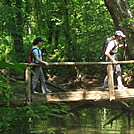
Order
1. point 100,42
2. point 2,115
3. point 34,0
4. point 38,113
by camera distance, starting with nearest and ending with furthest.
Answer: point 2,115, point 38,113, point 100,42, point 34,0

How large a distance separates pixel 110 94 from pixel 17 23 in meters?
8.69

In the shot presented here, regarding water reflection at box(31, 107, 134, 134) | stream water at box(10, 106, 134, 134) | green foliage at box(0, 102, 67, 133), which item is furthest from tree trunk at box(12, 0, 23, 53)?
green foliage at box(0, 102, 67, 133)

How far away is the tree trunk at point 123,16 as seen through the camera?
10526 millimetres

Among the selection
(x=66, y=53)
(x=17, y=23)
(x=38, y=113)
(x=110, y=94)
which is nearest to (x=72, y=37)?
(x=66, y=53)

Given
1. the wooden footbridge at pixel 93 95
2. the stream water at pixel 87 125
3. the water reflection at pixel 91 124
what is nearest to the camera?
the stream water at pixel 87 125

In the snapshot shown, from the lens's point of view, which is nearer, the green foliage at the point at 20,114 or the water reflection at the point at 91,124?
the green foliage at the point at 20,114

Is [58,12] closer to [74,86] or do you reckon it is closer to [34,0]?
[34,0]

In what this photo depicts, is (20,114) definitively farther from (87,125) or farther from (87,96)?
(87,96)

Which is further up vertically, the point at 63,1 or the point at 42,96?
the point at 63,1

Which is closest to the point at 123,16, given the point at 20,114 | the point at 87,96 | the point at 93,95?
the point at 93,95

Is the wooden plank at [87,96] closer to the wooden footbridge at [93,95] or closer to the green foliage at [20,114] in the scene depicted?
the wooden footbridge at [93,95]

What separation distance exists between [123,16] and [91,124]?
14.6 ft

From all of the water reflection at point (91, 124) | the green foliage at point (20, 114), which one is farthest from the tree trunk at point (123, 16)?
the green foliage at point (20, 114)

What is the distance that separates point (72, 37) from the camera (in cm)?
1673
